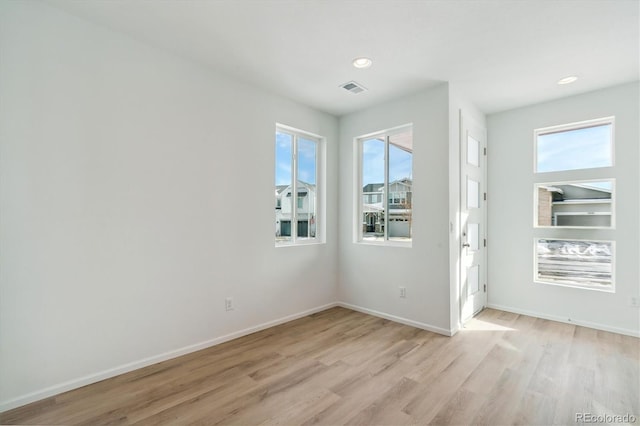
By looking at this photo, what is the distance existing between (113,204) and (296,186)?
212 centimetres

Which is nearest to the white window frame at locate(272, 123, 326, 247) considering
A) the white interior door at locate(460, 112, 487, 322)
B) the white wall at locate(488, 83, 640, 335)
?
the white interior door at locate(460, 112, 487, 322)

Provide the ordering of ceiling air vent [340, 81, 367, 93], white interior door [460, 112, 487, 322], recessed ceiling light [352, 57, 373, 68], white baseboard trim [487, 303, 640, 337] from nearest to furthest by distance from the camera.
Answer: recessed ceiling light [352, 57, 373, 68] < white baseboard trim [487, 303, 640, 337] < ceiling air vent [340, 81, 367, 93] < white interior door [460, 112, 487, 322]

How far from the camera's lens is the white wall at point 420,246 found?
135 inches

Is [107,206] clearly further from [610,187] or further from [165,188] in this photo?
[610,187]

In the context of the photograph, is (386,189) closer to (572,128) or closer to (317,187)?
(317,187)

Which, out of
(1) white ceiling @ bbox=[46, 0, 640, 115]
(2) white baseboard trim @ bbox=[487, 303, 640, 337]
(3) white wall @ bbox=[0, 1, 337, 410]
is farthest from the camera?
(2) white baseboard trim @ bbox=[487, 303, 640, 337]

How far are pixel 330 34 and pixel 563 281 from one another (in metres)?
3.99

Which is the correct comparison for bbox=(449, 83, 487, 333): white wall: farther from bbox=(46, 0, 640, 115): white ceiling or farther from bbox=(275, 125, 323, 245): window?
bbox=(275, 125, 323, 245): window

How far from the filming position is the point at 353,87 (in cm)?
349

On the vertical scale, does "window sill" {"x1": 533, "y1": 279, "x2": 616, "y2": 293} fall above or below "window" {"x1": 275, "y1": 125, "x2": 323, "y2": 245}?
below

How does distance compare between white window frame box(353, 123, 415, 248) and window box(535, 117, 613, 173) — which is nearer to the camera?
window box(535, 117, 613, 173)

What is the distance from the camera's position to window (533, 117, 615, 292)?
3504 mm

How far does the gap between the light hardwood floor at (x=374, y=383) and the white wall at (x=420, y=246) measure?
1.42 feet

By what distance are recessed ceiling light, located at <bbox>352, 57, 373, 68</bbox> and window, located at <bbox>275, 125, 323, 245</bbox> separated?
125 cm
